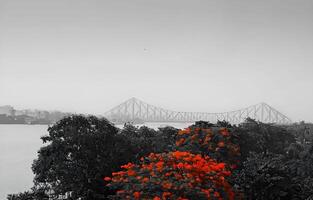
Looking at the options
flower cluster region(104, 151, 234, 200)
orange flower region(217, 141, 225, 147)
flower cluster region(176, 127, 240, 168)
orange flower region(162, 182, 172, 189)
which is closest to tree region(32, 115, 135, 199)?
flower cluster region(176, 127, 240, 168)

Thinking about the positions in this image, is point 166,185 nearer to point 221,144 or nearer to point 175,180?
point 175,180

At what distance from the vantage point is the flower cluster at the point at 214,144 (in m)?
21.2

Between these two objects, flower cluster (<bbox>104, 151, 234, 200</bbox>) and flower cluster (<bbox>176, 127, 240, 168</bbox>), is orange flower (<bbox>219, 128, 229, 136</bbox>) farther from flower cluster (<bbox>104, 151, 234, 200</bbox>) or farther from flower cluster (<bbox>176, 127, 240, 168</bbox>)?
flower cluster (<bbox>104, 151, 234, 200</bbox>)

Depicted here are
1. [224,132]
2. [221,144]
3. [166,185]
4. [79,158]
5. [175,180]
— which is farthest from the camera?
[224,132]

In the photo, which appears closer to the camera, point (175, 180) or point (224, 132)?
point (175, 180)

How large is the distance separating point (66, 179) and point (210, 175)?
835 cm

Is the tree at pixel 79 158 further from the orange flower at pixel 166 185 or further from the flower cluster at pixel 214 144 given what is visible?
the orange flower at pixel 166 185

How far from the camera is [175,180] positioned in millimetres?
11461

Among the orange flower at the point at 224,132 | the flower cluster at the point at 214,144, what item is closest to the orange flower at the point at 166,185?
the flower cluster at the point at 214,144

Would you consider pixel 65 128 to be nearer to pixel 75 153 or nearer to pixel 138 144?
pixel 75 153

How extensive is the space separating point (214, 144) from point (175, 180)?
33.5 ft

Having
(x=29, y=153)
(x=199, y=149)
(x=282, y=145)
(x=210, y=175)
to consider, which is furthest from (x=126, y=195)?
(x=29, y=153)

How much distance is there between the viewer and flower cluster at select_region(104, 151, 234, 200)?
1102 centimetres

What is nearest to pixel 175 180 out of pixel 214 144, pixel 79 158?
pixel 79 158
